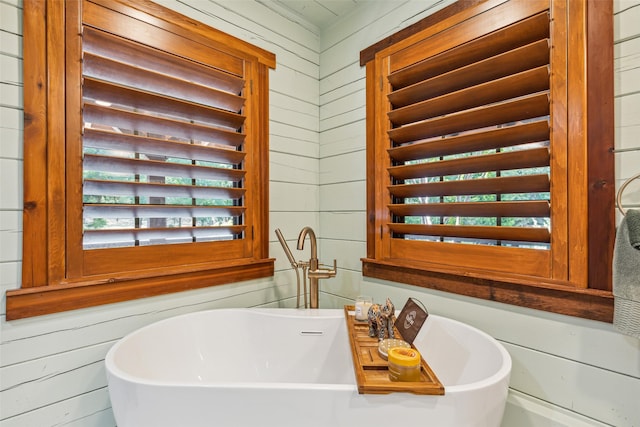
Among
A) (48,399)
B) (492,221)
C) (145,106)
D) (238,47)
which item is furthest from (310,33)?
(48,399)

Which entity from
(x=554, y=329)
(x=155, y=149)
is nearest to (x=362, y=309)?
(x=554, y=329)

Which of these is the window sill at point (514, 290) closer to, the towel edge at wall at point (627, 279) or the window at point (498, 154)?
the window at point (498, 154)

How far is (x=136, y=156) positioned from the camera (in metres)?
1.41

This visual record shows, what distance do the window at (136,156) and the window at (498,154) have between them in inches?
29.7

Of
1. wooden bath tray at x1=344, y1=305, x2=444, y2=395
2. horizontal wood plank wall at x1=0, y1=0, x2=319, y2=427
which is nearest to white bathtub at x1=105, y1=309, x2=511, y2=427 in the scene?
wooden bath tray at x1=344, y1=305, x2=444, y2=395

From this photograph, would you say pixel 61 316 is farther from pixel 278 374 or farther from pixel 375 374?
pixel 375 374

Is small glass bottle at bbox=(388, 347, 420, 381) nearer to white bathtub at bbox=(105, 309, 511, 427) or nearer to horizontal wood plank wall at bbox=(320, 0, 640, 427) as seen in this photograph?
white bathtub at bbox=(105, 309, 511, 427)

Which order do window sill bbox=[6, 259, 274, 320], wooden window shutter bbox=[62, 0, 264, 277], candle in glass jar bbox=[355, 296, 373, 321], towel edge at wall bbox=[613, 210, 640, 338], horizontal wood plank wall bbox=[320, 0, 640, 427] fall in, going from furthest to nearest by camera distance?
1. candle in glass jar bbox=[355, 296, 373, 321]
2. wooden window shutter bbox=[62, 0, 264, 277]
3. window sill bbox=[6, 259, 274, 320]
4. horizontal wood plank wall bbox=[320, 0, 640, 427]
5. towel edge at wall bbox=[613, 210, 640, 338]

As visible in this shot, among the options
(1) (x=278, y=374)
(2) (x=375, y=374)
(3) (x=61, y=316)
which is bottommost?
(1) (x=278, y=374)

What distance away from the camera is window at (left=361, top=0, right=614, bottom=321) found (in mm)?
1008

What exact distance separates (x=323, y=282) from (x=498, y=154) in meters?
1.31

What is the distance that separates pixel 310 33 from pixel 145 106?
1.24m

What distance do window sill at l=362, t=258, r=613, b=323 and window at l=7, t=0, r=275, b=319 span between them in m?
0.87

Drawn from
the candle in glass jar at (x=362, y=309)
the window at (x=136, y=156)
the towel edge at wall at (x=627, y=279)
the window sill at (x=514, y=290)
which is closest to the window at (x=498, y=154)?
the window sill at (x=514, y=290)
